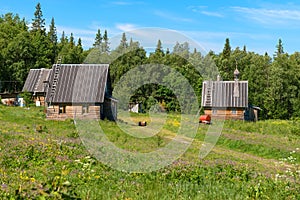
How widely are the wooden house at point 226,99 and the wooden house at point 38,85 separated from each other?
2350 cm

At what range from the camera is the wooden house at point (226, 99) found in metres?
60.2

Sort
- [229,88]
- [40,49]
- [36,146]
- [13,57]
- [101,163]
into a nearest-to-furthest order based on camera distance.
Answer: [101,163]
[36,146]
[229,88]
[13,57]
[40,49]

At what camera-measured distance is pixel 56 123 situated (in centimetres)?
3650

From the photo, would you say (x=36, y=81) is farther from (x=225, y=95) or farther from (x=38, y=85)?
(x=225, y=95)

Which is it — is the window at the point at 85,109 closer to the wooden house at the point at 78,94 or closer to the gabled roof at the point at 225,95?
the wooden house at the point at 78,94

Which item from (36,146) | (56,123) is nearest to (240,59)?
(56,123)

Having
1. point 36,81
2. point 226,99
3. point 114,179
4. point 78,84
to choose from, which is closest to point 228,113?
point 226,99

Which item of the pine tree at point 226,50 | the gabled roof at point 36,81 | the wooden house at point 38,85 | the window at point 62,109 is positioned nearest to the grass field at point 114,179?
the window at point 62,109

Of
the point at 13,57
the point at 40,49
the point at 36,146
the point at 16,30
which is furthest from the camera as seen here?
the point at 16,30

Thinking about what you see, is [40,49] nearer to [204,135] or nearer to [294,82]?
[294,82]

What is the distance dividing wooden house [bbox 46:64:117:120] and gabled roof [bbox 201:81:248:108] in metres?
19.8

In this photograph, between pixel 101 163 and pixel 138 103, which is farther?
pixel 138 103

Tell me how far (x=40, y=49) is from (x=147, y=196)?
84872 mm

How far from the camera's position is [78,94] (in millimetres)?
45281
